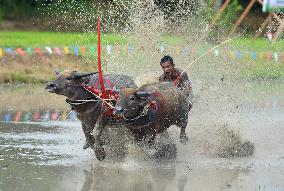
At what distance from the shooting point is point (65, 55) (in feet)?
93.1

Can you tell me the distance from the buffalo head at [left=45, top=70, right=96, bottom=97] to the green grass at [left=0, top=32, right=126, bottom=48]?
52.7ft

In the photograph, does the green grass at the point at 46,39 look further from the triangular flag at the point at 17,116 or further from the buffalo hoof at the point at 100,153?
the buffalo hoof at the point at 100,153

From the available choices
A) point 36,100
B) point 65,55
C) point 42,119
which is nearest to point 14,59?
point 65,55

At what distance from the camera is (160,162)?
42.8 feet

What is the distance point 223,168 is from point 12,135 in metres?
4.88

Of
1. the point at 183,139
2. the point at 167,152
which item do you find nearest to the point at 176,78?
the point at 183,139

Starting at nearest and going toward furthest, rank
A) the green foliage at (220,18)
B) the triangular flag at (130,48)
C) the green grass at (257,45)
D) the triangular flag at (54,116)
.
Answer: the triangular flag at (130,48), the triangular flag at (54,116), the green foliage at (220,18), the green grass at (257,45)

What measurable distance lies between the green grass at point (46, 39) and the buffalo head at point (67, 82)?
16067 millimetres

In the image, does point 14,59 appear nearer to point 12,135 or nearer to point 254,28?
point 12,135

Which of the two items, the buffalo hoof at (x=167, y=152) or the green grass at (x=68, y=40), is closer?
the buffalo hoof at (x=167, y=152)

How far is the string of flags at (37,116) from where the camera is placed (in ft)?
59.8

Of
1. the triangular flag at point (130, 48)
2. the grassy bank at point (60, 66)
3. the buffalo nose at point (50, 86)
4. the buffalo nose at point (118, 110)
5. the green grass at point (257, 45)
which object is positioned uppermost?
the green grass at point (257, 45)

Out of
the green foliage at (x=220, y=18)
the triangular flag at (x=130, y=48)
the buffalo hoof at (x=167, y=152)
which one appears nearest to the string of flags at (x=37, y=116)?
the triangular flag at (x=130, y=48)

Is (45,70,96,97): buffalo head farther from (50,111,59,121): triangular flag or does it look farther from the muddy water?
(50,111,59,121): triangular flag
